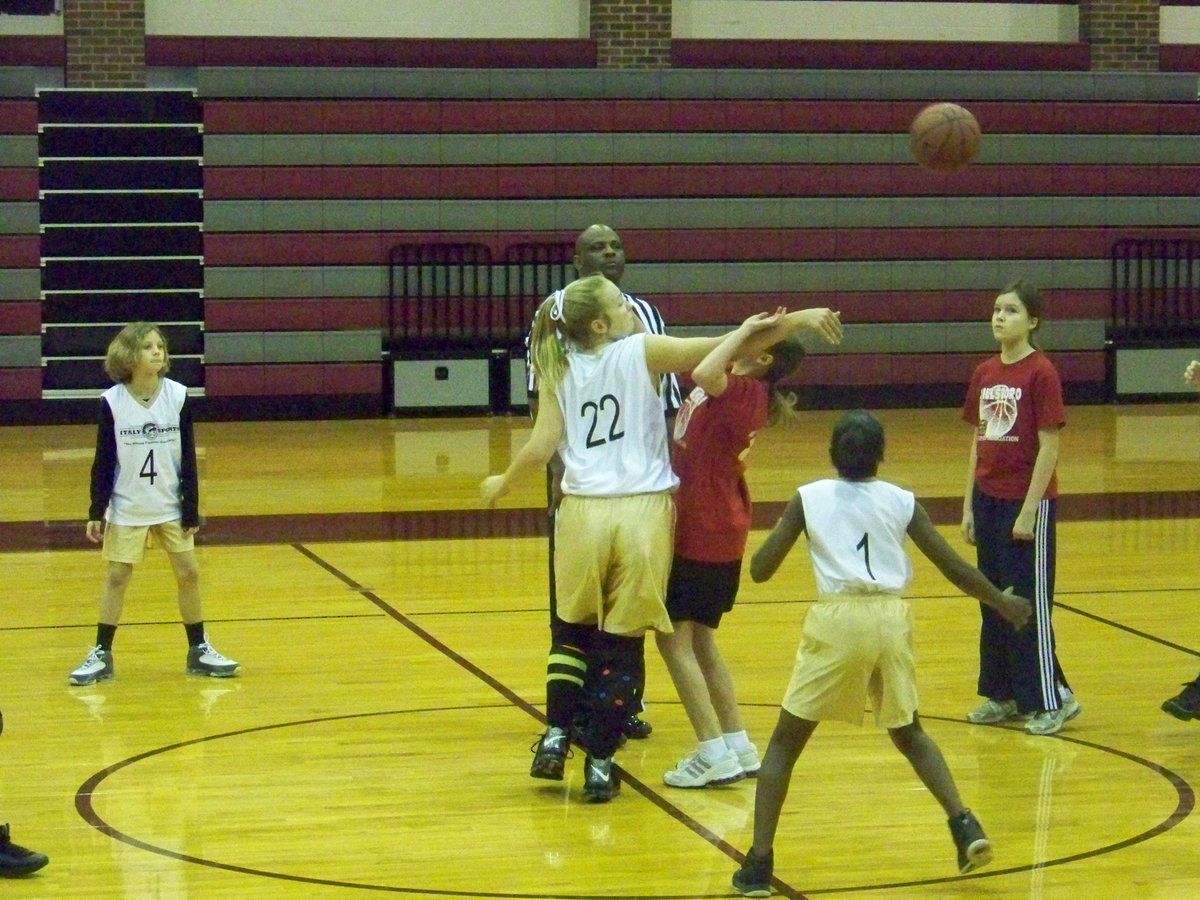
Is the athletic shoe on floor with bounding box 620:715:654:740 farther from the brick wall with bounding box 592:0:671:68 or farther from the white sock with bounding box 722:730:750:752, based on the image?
the brick wall with bounding box 592:0:671:68

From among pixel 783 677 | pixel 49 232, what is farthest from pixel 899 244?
pixel 783 677

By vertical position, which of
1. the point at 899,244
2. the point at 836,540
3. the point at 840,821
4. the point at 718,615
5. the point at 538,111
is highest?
the point at 538,111

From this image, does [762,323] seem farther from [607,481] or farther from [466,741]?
[466,741]

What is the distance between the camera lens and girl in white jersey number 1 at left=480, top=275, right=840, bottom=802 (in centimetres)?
502

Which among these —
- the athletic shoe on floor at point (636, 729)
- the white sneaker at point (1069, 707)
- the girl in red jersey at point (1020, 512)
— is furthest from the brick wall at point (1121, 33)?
the athletic shoe on floor at point (636, 729)

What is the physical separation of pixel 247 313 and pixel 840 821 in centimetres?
1203

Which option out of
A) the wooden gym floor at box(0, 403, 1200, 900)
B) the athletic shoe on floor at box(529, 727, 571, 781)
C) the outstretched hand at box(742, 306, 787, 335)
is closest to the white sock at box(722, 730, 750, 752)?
the wooden gym floor at box(0, 403, 1200, 900)

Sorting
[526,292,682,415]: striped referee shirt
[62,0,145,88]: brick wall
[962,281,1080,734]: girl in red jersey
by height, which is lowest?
[962,281,1080,734]: girl in red jersey

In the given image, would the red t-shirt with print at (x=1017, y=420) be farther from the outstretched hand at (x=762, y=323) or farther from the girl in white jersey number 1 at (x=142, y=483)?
the girl in white jersey number 1 at (x=142, y=483)

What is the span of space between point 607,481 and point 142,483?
238 cm

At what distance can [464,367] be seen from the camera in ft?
53.1

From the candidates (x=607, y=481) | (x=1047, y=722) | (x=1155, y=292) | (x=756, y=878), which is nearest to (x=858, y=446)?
(x=607, y=481)

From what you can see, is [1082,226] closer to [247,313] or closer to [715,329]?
[715,329]

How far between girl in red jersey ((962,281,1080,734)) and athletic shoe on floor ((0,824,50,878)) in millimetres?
2991
